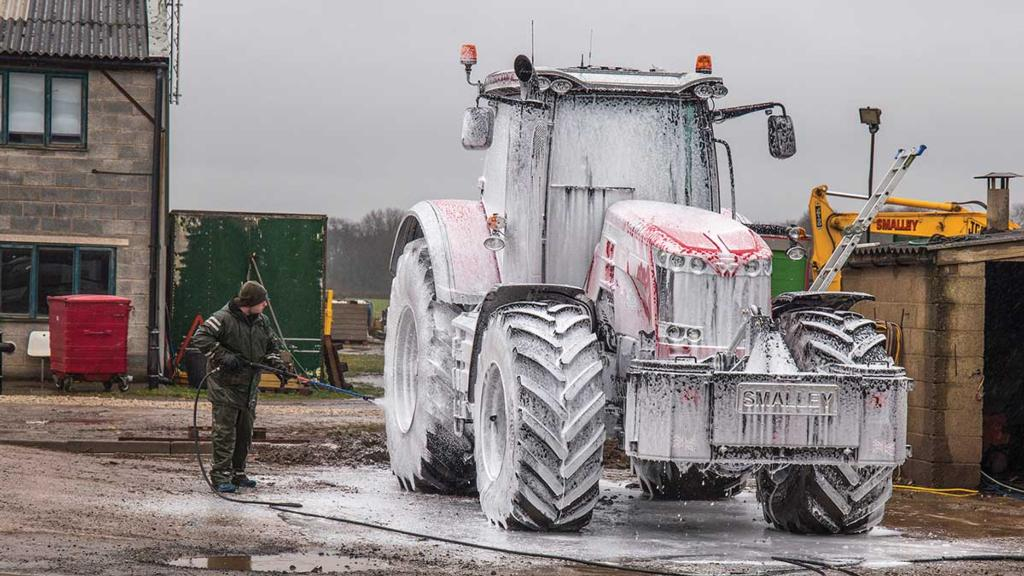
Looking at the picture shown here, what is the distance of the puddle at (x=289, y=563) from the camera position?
9148 mm

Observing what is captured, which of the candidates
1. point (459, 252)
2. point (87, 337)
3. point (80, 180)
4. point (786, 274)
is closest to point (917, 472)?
point (459, 252)

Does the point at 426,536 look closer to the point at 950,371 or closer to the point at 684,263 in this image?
the point at 684,263

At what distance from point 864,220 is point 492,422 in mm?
4730

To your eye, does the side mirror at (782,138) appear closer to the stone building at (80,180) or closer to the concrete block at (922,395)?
the concrete block at (922,395)

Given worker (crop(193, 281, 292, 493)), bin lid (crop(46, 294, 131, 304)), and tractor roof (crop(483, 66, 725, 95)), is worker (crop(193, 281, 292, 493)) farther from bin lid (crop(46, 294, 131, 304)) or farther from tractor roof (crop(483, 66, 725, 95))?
bin lid (crop(46, 294, 131, 304))

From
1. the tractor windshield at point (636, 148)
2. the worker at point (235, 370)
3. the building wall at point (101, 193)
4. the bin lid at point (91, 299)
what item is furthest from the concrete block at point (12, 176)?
the tractor windshield at point (636, 148)

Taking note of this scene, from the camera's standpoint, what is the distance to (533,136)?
12375 mm

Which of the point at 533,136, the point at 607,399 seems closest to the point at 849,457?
the point at 607,399

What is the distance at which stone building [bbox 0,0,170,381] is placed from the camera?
27.9m

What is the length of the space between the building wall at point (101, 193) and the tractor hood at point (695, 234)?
688 inches

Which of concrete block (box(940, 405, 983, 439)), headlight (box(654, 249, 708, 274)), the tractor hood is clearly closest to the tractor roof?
the tractor hood

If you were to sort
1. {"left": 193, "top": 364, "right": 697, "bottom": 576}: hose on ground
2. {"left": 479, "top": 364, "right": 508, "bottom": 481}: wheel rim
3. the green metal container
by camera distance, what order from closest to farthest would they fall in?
{"left": 193, "top": 364, "right": 697, "bottom": 576}: hose on ground < {"left": 479, "top": 364, "right": 508, "bottom": 481}: wheel rim < the green metal container

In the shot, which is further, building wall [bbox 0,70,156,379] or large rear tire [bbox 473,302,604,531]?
building wall [bbox 0,70,156,379]

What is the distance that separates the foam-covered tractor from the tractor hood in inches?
0.7
